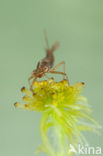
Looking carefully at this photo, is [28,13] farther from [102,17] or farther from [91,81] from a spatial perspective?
[91,81]

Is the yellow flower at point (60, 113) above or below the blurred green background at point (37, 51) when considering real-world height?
below

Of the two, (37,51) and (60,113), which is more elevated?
(37,51)

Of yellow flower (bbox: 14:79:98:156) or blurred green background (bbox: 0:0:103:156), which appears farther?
blurred green background (bbox: 0:0:103:156)

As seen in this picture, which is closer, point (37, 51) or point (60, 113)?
point (60, 113)

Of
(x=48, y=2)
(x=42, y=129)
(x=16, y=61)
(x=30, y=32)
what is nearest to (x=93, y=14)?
(x=48, y=2)

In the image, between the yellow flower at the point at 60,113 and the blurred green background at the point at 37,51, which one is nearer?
the yellow flower at the point at 60,113
